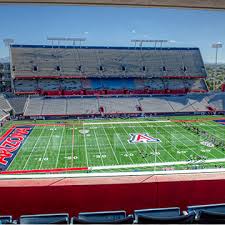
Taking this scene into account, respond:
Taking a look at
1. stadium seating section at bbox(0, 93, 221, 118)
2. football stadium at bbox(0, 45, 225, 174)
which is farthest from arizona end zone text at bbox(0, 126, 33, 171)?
stadium seating section at bbox(0, 93, 221, 118)

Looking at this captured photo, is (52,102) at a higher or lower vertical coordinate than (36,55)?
lower

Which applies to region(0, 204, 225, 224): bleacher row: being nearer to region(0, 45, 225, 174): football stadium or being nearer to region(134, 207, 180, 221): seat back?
region(134, 207, 180, 221): seat back

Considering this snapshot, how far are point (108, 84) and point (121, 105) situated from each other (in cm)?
308

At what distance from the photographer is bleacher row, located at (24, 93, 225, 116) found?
1288 cm

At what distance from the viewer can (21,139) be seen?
339 inches

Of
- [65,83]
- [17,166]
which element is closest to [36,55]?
[65,83]

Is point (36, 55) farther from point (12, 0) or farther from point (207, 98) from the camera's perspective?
point (12, 0)

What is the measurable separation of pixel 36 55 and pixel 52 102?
4.59 m

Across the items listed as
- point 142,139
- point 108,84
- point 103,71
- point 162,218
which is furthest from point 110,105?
point 162,218

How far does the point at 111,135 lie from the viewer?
924cm

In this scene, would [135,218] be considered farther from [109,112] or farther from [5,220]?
[109,112]

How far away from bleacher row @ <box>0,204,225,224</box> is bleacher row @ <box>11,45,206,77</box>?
15.4 metres

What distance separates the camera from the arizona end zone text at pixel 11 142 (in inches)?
267

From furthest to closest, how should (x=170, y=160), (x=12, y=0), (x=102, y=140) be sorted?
(x=102, y=140), (x=170, y=160), (x=12, y=0)
